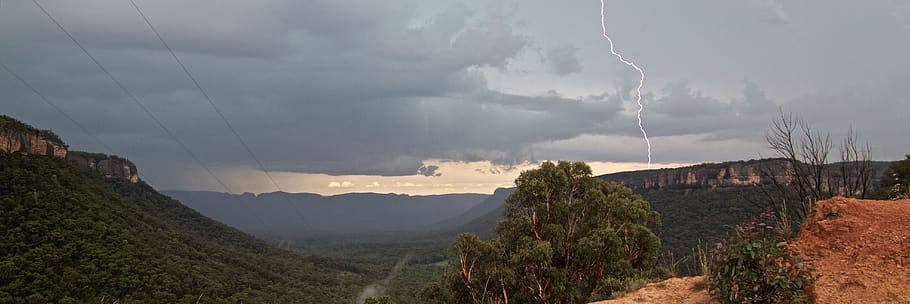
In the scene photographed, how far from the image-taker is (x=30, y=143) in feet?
247

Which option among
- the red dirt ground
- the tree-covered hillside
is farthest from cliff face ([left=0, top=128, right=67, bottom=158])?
the red dirt ground

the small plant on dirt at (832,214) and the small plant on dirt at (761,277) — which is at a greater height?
the small plant on dirt at (832,214)

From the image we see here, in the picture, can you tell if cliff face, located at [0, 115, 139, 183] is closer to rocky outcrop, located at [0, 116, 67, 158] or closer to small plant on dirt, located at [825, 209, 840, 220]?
rocky outcrop, located at [0, 116, 67, 158]

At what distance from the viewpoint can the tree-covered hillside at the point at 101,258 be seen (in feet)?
143

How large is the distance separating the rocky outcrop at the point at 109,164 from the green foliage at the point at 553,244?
112 meters

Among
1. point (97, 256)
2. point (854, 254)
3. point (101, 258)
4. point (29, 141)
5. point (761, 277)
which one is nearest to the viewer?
point (761, 277)

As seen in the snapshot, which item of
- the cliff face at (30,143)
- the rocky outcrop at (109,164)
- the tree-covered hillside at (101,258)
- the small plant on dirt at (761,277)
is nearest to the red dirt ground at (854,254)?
the small plant on dirt at (761,277)

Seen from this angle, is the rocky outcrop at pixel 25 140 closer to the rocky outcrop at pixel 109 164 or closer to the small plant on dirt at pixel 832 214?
the rocky outcrop at pixel 109 164

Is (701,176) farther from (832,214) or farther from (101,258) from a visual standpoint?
(832,214)

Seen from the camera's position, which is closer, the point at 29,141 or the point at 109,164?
the point at 29,141

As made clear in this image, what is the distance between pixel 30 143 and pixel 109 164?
44.3 meters

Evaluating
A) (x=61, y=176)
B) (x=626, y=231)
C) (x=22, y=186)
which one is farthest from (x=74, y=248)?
(x=626, y=231)

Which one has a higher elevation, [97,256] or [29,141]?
[29,141]

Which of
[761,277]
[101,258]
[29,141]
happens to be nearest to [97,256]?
[101,258]
